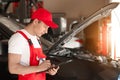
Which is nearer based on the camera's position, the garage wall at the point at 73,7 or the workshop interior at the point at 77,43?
the workshop interior at the point at 77,43

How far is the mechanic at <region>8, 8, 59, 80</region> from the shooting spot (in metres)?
2.11

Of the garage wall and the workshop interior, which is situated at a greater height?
the garage wall

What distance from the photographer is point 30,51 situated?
2229 millimetres

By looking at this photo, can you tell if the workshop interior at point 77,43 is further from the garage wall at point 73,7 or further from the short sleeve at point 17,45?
the garage wall at point 73,7

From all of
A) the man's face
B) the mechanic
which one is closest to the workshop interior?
the mechanic

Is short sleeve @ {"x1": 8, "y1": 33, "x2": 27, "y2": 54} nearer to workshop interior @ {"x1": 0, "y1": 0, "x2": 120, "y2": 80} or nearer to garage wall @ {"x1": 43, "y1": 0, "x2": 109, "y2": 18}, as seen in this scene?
workshop interior @ {"x1": 0, "y1": 0, "x2": 120, "y2": 80}

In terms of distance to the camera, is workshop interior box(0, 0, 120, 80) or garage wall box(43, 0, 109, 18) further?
garage wall box(43, 0, 109, 18)

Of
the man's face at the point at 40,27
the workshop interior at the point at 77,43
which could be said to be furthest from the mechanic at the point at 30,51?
the workshop interior at the point at 77,43

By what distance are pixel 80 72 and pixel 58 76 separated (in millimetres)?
251

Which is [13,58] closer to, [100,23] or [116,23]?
[116,23]

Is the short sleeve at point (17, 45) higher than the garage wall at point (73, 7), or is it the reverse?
the garage wall at point (73, 7)

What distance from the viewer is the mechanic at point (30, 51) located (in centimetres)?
211

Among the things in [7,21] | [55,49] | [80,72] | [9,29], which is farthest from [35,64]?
[7,21]

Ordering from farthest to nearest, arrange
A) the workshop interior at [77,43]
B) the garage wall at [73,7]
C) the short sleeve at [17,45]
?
the garage wall at [73,7] < the workshop interior at [77,43] < the short sleeve at [17,45]
